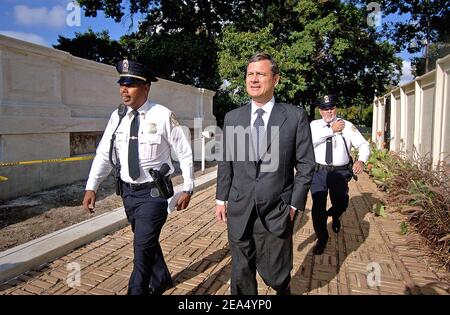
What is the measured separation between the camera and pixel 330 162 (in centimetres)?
411

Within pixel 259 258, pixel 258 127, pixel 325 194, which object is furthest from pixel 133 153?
pixel 325 194

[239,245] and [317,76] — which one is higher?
[317,76]

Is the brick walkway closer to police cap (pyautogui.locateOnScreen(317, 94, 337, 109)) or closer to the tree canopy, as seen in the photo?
police cap (pyautogui.locateOnScreen(317, 94, 337, 109))

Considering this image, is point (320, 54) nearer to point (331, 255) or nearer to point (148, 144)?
point (331, 255)

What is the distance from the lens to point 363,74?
23344mm

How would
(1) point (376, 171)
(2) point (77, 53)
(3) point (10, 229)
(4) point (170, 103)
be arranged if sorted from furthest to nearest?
(2) point (77, 53) < (4) point (170, 103) < (1) point (376, 171) < (3) point (10, 229)

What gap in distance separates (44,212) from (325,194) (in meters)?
3.96

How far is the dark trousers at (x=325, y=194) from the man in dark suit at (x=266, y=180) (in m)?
1.58

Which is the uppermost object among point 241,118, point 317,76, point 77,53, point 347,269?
point 77,53

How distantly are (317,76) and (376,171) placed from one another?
47.6 feet

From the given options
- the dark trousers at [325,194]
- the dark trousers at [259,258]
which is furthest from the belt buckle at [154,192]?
the dark trousers at [325,194]

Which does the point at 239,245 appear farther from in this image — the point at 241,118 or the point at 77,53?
the point at 77,53

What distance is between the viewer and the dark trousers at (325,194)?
398cm

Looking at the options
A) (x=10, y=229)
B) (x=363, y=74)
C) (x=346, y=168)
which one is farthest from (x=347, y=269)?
(x=363, y=74)
